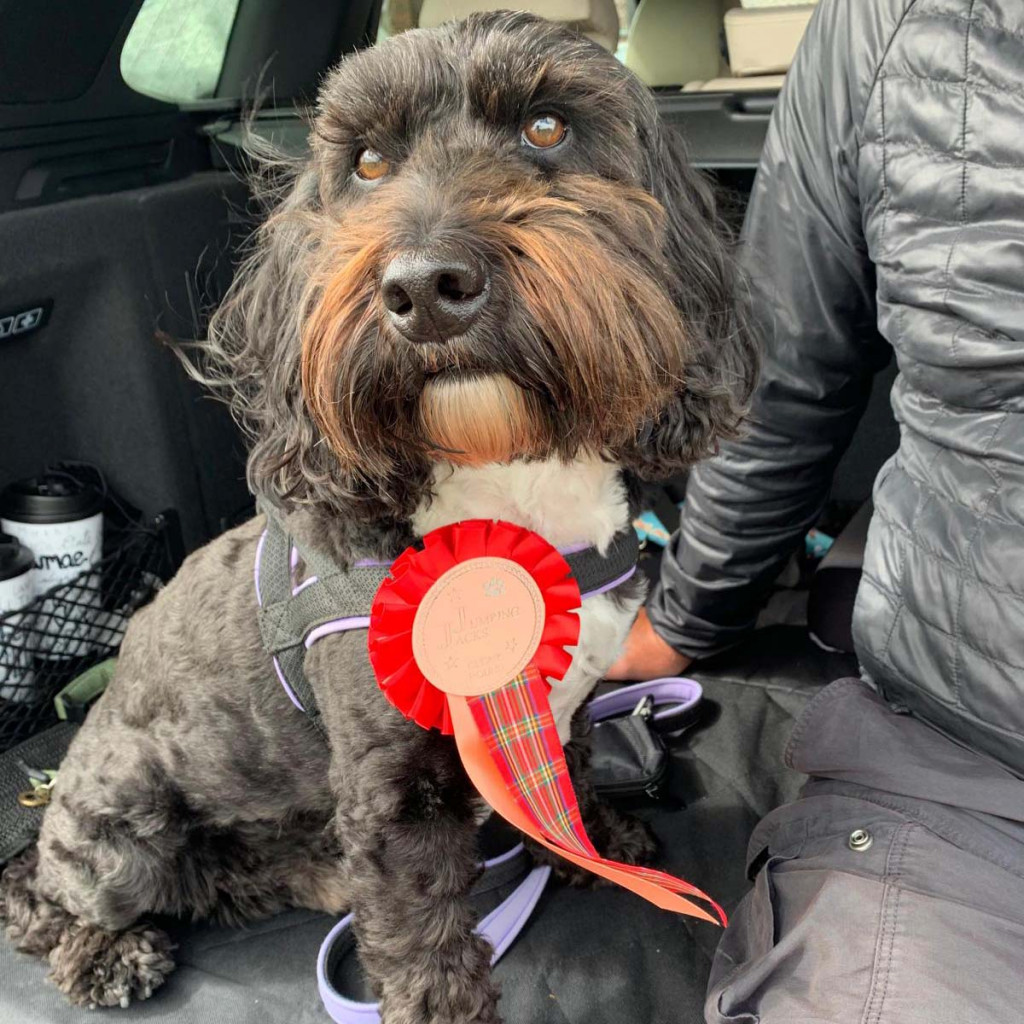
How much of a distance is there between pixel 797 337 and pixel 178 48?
5.44 ft

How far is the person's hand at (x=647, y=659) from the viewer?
222 cm

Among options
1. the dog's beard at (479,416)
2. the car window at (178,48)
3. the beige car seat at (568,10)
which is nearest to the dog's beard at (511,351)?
the dog's beard at (479,416)

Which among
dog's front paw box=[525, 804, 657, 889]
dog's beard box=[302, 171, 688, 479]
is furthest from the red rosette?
dog's front paw box=[525, 804, 657, 889]

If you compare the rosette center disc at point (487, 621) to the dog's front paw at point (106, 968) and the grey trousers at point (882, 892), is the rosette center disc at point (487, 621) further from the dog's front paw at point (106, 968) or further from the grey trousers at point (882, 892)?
the dog's front paw at point (106, 968)

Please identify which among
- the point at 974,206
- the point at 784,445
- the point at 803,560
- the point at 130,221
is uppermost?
the point at 974,206

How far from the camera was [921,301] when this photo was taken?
1431mm

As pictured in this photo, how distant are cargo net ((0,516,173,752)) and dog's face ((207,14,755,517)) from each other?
85 cm

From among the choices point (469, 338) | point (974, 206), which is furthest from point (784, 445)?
point (469, 338)

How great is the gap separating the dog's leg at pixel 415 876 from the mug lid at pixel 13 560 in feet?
3.29

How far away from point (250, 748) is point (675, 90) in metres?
1.92

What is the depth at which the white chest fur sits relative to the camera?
1.40 m

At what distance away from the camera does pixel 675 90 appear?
256 cm

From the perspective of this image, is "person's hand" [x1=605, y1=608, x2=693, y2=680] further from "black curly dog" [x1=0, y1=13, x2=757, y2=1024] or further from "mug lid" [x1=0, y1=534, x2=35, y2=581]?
"mug lid" [x1=0, y1=534, x2=35, y2=581]

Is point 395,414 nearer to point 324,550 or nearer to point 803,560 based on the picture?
point 324,550
